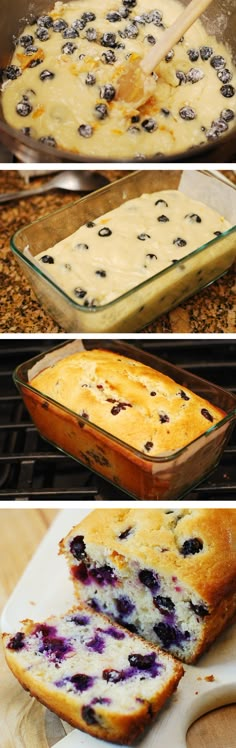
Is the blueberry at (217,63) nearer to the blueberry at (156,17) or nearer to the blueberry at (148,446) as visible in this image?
the blueberry at (156,17)

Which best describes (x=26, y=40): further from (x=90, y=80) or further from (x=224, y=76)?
(x=224, y=76)

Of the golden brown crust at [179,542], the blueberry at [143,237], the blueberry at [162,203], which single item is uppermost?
the blueberry at [162,203]

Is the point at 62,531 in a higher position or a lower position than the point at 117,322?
lower

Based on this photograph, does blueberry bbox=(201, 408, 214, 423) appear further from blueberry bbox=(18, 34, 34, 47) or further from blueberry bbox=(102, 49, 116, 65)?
blueberry bbox=(18, 34, 34, 47)

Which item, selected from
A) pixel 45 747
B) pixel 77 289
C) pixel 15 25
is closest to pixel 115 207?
pixel 77 289

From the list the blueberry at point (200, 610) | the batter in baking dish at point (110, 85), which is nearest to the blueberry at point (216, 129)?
the batter in baking dish at point (110, 85)

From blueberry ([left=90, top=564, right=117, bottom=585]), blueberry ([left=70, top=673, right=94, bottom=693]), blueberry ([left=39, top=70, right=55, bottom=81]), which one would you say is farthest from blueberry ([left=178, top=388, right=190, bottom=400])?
blueberry ([left=39, top=70, right=55, bottom=81])

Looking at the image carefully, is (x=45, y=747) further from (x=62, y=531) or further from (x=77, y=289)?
(x=77, y=289)
